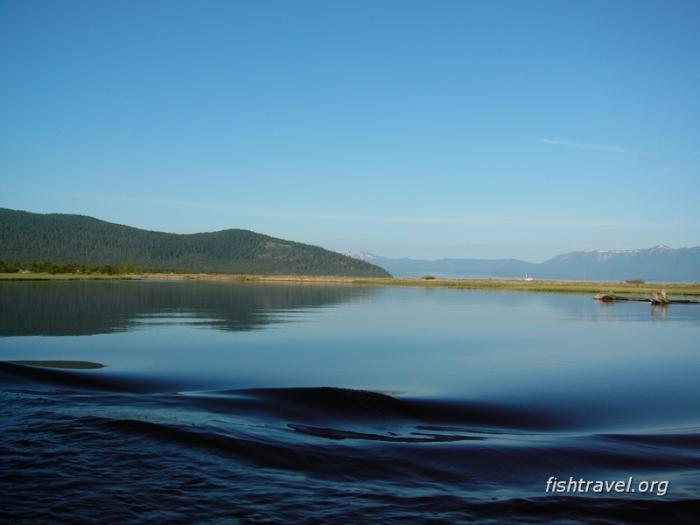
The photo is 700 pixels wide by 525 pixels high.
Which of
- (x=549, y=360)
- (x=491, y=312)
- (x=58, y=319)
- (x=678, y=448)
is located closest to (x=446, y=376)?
(x=549, y=360)

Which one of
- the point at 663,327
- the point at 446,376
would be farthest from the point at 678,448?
the point at 663,327

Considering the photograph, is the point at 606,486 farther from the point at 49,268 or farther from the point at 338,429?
the point at 49,268

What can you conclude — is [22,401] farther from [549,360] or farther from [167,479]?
[549,360]

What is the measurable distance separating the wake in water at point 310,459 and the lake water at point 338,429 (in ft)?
0.14

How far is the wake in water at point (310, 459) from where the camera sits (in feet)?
27.2

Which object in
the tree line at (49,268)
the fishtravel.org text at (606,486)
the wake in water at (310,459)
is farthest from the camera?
the tree line at (49,268)

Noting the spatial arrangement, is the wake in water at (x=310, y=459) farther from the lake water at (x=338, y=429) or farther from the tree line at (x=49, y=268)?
the tree line at (x=49, y=268)

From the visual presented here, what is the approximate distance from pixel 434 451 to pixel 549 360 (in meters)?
13.8

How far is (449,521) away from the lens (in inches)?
316

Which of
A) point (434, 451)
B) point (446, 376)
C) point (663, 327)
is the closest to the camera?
point (434, 451)

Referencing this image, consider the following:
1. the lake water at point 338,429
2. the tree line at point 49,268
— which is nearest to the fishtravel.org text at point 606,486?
the lake water at point 338,429

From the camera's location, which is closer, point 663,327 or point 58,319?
point 58,319

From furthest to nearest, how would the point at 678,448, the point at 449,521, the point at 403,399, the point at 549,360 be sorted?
the point at 549,360 < the point at 403,399 < the point at 678,448 < the point at 449,521

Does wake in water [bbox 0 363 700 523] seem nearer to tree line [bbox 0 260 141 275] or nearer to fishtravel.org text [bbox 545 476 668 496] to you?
fishtravel.org text [bbox 545 476 668 496]
